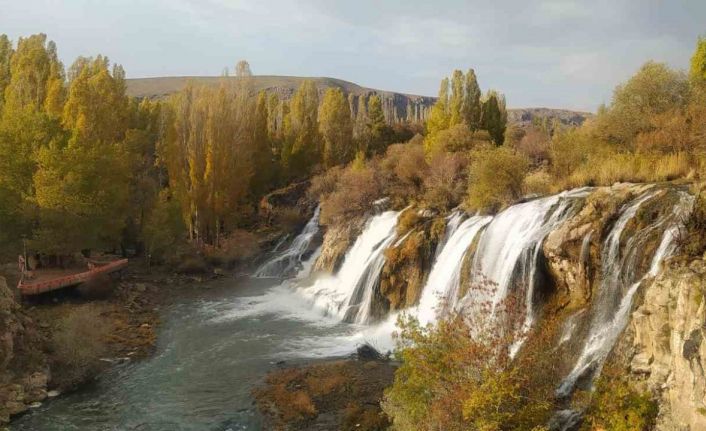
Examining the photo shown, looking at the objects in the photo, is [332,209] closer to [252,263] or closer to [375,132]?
[252,263]

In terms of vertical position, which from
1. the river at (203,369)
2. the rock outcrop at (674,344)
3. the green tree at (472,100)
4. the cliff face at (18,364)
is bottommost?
the river at (203,369)

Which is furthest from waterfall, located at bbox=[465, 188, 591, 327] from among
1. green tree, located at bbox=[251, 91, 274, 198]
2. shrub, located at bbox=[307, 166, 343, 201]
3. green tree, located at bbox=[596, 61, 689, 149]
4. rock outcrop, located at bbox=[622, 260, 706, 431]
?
green tree, located at bbox=[251, 91, 274, 198]

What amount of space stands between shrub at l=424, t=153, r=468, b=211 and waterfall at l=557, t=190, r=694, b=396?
12.3 metres

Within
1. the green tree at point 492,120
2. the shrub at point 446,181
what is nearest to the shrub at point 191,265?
the shrub at point 446,181

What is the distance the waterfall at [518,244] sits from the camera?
1559 centimetres

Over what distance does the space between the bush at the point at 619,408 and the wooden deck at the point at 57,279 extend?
22.5m

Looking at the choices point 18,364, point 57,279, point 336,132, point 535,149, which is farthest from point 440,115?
point 18,364

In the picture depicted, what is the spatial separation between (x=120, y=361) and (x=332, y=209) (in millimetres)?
17239

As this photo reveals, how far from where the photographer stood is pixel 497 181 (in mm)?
22047

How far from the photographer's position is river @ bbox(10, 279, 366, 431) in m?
14.1

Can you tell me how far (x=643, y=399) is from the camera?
9.13 m

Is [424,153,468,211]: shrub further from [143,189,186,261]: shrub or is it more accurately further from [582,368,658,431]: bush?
[143,189,186,261]: shrub

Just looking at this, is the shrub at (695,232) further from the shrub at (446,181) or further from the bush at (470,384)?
the shrub at (446,181)

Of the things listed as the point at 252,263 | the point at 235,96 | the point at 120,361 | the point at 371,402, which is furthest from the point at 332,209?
the point at 371,402
